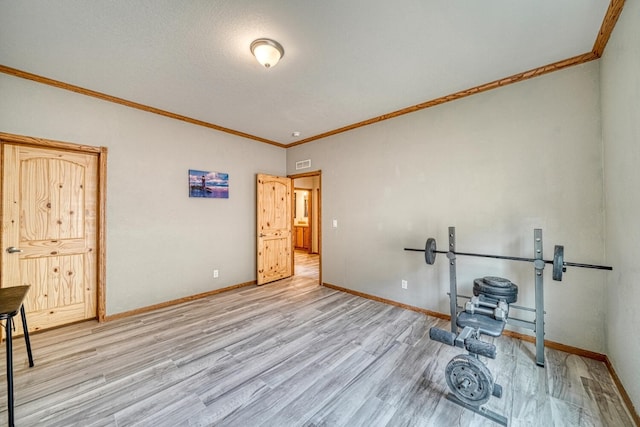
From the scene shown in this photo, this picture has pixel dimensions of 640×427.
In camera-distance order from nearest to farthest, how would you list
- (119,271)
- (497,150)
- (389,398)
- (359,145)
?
(389,398)
(497,150)
(119,271)
(359,145)

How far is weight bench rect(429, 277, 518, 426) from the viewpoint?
1658 mm

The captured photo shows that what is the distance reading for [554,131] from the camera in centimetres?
251

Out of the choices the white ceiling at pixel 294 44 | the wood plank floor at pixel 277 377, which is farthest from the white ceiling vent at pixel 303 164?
the wood plank floor at pixel 277 377

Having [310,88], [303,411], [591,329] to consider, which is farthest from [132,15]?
[591,329]

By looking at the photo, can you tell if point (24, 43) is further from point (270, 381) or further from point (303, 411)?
point (303, 411)

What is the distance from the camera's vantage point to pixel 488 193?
287cm

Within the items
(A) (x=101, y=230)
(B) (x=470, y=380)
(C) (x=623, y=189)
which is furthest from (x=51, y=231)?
(C) (x=623, y=189)

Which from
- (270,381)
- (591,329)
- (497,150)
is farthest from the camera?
(497,150)

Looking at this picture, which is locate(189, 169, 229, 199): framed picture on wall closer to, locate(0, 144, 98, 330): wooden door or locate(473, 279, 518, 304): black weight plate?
locate(0, 144, 98, 330): wooden door

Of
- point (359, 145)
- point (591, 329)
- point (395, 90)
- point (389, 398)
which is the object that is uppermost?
point (395, 90)

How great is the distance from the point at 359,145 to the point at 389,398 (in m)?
3.42

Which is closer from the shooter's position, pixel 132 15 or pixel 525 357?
pixel 132 15

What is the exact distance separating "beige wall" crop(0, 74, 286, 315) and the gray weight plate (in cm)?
369

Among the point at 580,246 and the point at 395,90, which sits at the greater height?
the point at 395,90
